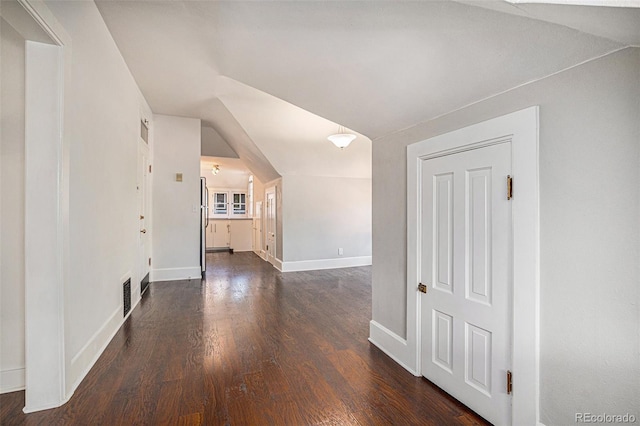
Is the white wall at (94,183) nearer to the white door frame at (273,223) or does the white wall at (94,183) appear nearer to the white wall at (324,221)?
the white wall at (324,221)

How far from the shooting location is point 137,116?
4.03 metres

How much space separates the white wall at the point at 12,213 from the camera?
1937mm

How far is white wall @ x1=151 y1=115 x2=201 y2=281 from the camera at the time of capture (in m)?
5.39

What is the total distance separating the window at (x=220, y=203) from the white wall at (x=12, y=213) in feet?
29.3

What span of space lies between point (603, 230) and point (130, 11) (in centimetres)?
337

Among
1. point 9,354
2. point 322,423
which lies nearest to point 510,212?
point 322,423

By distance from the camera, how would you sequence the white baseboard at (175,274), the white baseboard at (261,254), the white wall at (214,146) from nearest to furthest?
the white baseboard at (175,274)
the white wall at (214,146)
the white baseboard at (261,254)

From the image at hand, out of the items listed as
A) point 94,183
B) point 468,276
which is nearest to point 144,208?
point 94,183

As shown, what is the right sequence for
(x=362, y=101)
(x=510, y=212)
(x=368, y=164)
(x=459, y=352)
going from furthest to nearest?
(x=368, y=164) → (x=362, y=101) → (x=459, y=352) → (x=510, y=212)

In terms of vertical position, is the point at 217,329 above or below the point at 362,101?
below

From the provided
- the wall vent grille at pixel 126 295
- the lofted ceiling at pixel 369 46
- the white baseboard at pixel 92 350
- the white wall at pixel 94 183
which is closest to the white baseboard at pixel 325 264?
the wall vent grille at pixel 126 295

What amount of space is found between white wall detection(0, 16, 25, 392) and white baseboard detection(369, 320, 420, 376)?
8.66 ft

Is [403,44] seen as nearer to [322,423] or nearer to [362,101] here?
[362,101]

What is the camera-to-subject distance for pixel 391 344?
2.60m
